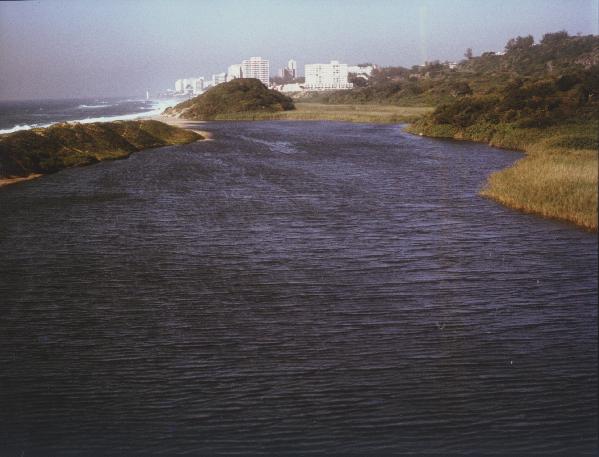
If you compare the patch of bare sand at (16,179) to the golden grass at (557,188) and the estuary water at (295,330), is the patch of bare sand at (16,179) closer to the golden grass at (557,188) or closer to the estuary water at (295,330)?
the estuary water at (295,330)

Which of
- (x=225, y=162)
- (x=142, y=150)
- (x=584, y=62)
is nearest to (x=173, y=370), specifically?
(x=225, y=162)

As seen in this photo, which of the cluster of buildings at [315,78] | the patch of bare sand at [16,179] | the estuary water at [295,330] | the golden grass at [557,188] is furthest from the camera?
the cluster of buildings at [315,78]

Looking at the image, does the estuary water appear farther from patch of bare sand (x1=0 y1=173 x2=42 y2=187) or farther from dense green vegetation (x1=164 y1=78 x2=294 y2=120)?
dense green vegetation (x1=164 y1=78 x2=294 y2=120)

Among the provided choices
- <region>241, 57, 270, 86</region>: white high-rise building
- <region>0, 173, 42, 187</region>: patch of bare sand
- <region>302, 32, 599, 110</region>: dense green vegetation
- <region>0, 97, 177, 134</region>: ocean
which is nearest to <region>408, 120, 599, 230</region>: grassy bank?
<region>302, 32, 599, 110</region>: dense green vegetation

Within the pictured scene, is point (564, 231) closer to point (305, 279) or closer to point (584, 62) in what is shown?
point (305, 279)

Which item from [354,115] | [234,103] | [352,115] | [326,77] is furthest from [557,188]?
[326,77]

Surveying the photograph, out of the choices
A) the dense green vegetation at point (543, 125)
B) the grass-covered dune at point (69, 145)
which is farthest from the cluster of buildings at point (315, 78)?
the grass-covered dune at point (69, 145)
